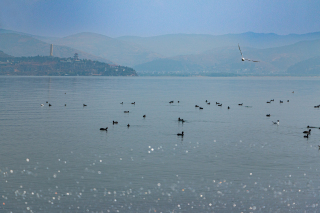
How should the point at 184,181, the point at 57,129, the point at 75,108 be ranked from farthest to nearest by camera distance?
the point at 75,108, the point at 57,129, the point at 184,181

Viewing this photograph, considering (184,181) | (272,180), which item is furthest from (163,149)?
(272,180)

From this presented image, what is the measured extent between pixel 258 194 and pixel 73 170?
14.6 meters

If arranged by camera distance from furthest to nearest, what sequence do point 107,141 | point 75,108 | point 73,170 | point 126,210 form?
1. point 75,108
2. point 107,141
3. point 73,170
4. point 126,210

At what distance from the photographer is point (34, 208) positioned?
20969 millimetres

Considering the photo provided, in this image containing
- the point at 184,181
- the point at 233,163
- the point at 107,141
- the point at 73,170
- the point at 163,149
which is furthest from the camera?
the point at 107,141

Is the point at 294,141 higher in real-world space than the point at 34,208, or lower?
higher

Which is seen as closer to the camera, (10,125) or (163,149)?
(163,149)

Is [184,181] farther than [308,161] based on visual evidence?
No

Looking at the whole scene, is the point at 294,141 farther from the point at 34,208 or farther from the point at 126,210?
the point at 34,208

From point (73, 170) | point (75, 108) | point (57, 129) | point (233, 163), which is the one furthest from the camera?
point (75, 108)

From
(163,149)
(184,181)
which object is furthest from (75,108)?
(184,181)

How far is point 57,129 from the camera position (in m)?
45.6

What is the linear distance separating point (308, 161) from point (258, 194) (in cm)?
1072

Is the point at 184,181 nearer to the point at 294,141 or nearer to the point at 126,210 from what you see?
the point at 126,210
